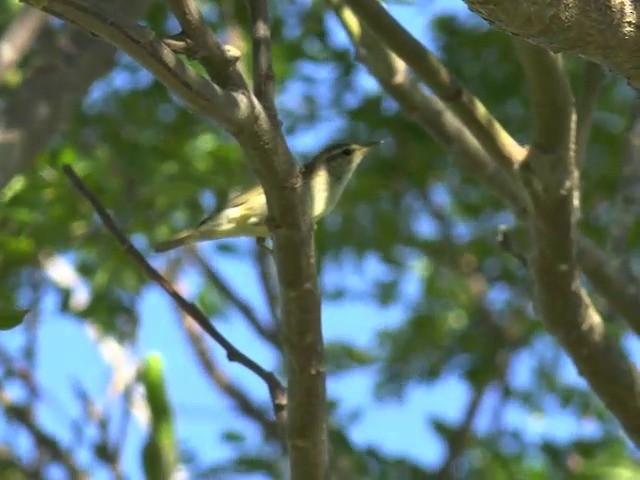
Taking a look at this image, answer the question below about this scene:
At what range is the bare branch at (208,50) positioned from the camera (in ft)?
7.32

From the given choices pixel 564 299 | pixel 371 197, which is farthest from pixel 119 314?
pixel 564 299

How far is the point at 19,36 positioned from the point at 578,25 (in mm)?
3478

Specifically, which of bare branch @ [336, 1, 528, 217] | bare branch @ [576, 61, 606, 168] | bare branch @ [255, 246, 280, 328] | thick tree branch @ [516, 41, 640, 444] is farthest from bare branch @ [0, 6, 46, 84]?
thick tree branch @ [516, 41, 640, 444]

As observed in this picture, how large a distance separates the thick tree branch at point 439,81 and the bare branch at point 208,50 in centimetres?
98

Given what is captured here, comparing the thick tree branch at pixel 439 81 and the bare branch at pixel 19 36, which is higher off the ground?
the bare branch at pixel 19 36

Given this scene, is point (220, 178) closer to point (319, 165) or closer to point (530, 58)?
point (319, 165)

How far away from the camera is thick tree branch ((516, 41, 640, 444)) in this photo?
9.95 feet

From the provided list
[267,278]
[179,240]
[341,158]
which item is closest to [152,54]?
[179,240]

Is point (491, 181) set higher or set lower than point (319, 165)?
lower

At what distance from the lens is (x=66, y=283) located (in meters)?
6.10

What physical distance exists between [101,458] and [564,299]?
1.69 m

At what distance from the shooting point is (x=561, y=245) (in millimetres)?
3166

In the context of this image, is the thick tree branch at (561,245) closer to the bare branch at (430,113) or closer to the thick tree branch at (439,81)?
the thick tree branch at (439,81)

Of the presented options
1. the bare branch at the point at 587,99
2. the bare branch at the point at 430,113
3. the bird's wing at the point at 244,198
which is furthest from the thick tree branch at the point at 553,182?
the bird's wing at the point at 244,198
